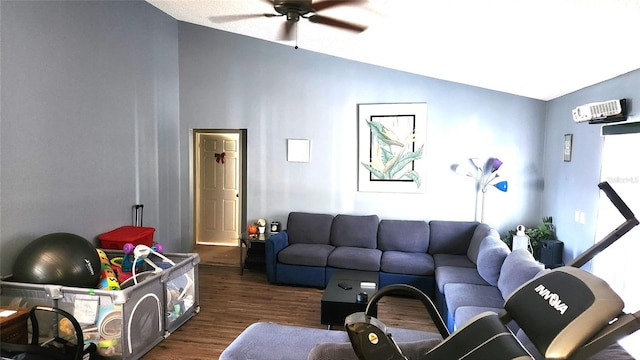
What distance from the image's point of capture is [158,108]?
5.09 meters

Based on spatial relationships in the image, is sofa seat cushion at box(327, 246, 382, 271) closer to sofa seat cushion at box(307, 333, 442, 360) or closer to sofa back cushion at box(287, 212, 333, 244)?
sofa back cushion at box(287, 212, 333, 244)

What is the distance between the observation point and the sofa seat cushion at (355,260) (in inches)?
177

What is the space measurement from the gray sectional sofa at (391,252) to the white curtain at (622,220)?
34.2 inches

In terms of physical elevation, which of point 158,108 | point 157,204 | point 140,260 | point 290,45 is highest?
point 290,45

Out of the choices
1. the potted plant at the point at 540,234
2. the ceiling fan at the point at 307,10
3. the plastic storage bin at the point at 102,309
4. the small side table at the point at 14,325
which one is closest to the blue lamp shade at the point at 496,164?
the potted plant at the point at 540,234

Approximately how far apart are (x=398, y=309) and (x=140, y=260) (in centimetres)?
267

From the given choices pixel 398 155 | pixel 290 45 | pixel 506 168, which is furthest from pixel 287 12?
pixel 506 168

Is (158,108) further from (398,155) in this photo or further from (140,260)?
(398,155)

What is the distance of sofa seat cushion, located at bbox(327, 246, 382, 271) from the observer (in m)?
4.49

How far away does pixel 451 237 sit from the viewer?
15.7ft

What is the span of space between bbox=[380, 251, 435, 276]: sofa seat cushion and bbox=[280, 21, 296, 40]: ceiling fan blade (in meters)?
→ 2.72

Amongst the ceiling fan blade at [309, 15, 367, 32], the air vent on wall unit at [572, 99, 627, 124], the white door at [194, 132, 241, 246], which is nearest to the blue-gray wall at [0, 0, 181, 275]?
the white door at [194, 132, 241, 246]

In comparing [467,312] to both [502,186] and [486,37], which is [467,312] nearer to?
[486,37]

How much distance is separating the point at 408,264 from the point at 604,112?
7.87 feet
